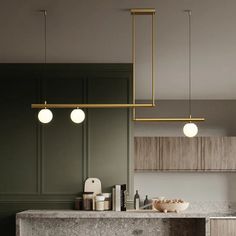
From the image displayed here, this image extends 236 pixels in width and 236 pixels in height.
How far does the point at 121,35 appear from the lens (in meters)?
5.51

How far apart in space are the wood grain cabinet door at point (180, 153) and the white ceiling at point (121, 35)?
1.41 metres

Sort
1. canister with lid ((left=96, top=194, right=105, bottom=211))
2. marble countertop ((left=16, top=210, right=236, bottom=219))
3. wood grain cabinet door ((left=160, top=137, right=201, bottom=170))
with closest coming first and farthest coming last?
marble countertop ((left=16, top=210, right=236, bottom=219)) < canister with lid ((left=96, top=194, right=105, bottom=211)) < wood grain cabinet door ((left=160, top=137, right=201, bottom=170))

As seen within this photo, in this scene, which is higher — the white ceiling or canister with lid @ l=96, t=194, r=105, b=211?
the white ceiling

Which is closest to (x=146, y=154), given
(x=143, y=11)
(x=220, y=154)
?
(x=220, y=154)

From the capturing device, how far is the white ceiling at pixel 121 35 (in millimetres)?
4555

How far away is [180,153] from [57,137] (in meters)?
2.70

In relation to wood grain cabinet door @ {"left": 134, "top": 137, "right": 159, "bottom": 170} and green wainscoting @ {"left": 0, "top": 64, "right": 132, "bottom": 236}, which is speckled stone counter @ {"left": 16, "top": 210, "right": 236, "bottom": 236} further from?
wood grain cabinet door @ {"left": 134, "top": 137, "right": 159, "bottom": 170}

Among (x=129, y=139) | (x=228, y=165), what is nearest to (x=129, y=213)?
(x=129, y=139)

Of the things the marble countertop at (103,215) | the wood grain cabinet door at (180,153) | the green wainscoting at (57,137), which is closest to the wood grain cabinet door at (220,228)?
the marble countertop at (103,215)

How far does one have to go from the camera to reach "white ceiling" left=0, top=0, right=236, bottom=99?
455 centimetres

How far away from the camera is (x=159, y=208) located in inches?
249

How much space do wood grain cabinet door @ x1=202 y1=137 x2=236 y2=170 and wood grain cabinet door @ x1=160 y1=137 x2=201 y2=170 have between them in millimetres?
115

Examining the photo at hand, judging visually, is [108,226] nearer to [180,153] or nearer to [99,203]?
[99,203]

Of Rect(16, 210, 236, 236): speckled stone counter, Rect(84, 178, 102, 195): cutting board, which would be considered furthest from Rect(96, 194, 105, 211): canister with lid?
Rect(84, 178, 102, 195): cutting board
